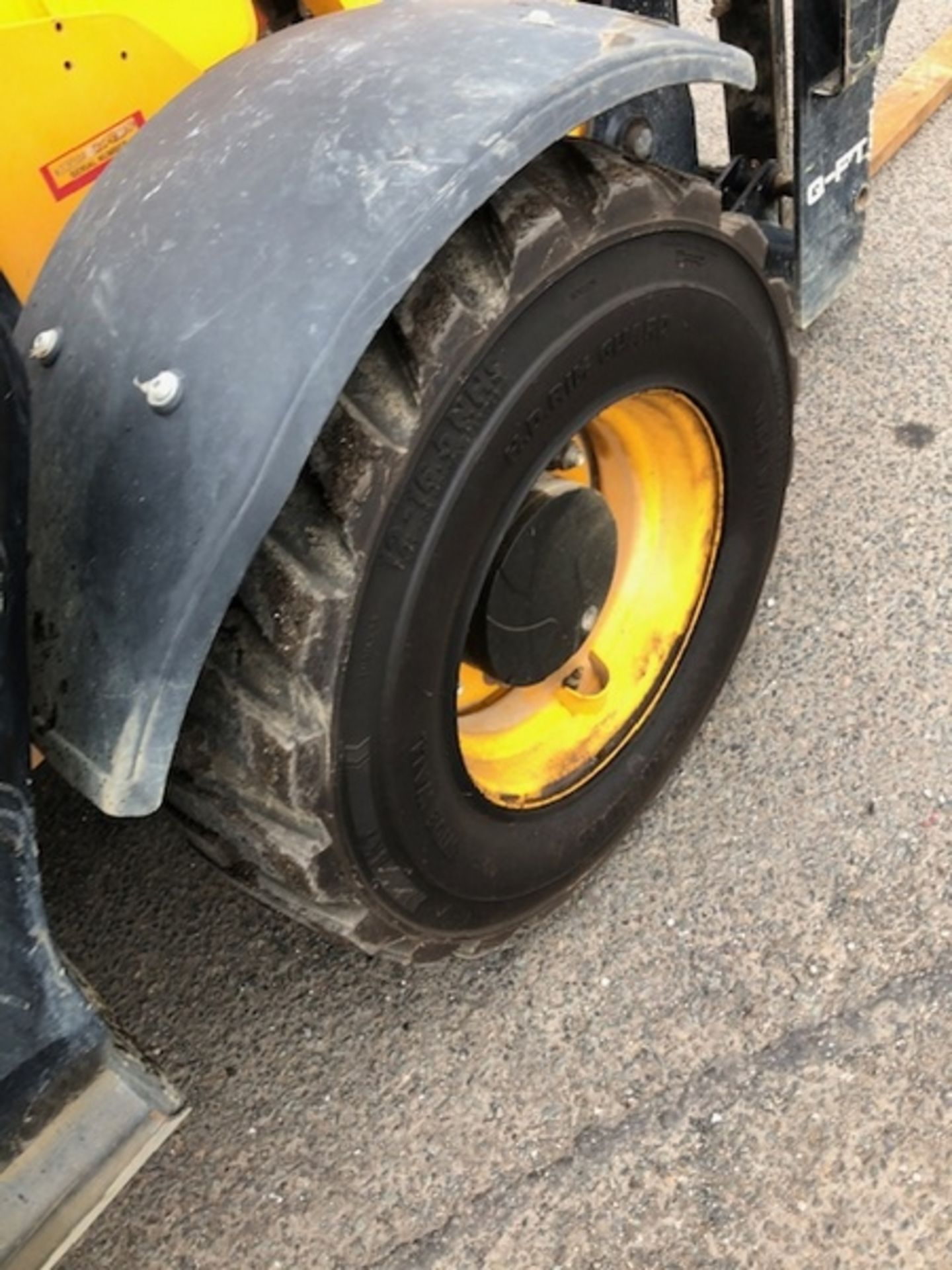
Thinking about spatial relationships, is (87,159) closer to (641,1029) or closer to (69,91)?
(69,91)

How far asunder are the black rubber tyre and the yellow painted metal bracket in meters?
1.90

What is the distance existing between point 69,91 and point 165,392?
1.55 feet

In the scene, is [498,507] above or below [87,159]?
below

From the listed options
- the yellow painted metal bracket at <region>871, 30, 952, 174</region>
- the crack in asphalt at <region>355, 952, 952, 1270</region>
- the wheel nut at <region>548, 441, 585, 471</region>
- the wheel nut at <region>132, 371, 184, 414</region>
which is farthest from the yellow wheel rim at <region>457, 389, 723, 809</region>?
the yellow painted metal bracket at <region>871, 30, 952, 174</region>

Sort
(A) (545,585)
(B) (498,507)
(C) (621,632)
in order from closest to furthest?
(B) (498,507) → (A) (545,585) → (C) (621,632)

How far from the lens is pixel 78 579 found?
1248mm

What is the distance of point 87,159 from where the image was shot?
1.49 metres

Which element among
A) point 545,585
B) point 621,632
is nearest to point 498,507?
point 545,585

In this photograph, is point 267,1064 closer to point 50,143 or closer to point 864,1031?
point 864,1031

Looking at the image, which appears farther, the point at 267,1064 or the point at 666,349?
the point at 267,1064

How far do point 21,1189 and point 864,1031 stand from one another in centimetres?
108

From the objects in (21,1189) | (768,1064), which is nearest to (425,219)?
(21,1189)

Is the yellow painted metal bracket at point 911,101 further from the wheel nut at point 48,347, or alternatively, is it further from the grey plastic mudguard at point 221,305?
the wheel nut at point 48,347

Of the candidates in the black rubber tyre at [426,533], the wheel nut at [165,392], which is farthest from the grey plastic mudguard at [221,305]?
the black rubber tyre at [426,533]
